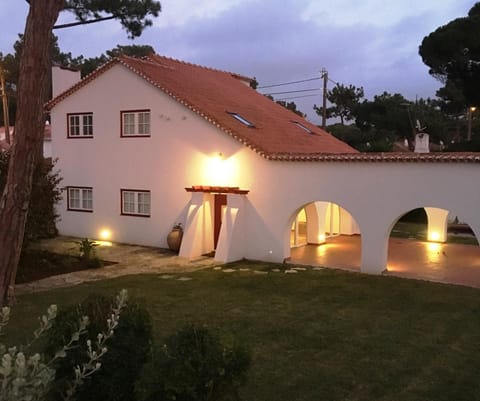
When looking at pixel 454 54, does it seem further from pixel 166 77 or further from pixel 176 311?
pixel 176 311

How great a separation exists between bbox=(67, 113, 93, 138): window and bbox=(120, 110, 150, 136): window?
1.74 metres

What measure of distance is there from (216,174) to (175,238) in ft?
8.10

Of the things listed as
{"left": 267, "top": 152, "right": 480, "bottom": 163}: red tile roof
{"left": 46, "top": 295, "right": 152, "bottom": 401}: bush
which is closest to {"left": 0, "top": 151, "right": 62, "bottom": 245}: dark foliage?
{"left": 267, "top": 152, "right": 480, "bottom": 163}: red tile roof

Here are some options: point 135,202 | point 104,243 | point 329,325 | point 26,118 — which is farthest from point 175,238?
point 26,118

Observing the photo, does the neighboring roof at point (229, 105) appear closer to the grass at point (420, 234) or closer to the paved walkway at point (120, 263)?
the paved walkway at point (120, 263)

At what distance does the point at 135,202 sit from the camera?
18281mm

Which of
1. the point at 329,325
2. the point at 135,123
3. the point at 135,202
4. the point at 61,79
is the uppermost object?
the point at 61,79

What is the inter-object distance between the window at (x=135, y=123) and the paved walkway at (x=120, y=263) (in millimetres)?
3939

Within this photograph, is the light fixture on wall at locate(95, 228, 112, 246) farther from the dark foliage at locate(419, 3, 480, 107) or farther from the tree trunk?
the dark foliage at locate(419, 3, 480, 107)

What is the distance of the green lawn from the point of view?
6586 mm

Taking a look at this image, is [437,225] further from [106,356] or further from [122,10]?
[106,356]

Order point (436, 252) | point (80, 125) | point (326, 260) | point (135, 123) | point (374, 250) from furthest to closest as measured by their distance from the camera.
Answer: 1. point (80, 125)
2. point (135, 123)
3. point (436, 252)
4. point (326, 260)
5. point (374, 250)

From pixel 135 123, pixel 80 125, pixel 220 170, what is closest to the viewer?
pixel 220 170

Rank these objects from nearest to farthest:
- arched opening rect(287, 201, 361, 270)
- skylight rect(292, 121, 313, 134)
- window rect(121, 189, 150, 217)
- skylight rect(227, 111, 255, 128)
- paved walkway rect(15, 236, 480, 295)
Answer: paved walkway rect(15, 236, 480, 295) < arched opening rect(287, 201, 361, 270) < skylight rect(227, 111, 255, 128) < window rect(121, 189, 150, 217) < skylight rect(292, 121, 313, 134)
